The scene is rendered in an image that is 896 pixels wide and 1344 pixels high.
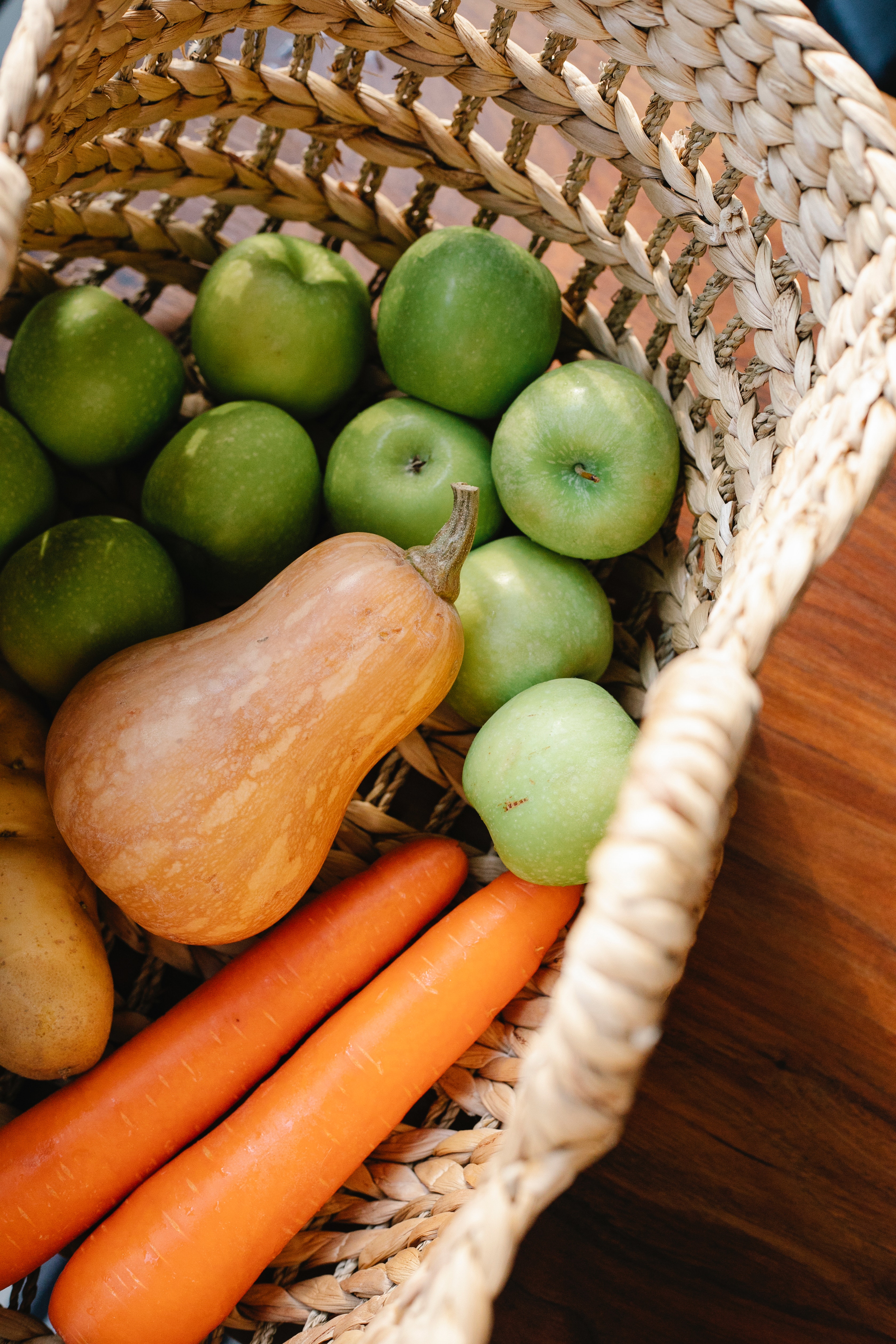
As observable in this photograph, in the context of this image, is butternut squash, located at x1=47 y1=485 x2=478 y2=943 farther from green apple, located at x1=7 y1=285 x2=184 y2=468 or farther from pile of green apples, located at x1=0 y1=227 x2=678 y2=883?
green apple, located at x1=7 y1=285 x2=184 y2=468

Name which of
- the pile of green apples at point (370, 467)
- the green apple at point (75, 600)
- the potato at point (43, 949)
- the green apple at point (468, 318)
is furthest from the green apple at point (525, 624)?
the potato at point (43, 949)

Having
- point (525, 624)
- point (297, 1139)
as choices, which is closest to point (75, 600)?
point (525, 624)

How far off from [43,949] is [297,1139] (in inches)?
10.5

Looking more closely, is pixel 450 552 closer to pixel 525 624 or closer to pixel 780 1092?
pixel 525 624

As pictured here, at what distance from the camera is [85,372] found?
0.80m

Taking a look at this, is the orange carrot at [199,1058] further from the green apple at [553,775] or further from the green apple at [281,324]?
the green apple at [281,324]

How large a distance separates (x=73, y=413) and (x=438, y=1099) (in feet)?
2.38

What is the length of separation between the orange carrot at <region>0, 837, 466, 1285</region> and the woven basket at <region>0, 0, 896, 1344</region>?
0.06 meters

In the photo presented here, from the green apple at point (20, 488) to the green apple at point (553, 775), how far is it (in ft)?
1.56

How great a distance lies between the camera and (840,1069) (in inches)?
31.3

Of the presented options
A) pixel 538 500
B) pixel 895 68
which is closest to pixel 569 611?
pixel 538 500

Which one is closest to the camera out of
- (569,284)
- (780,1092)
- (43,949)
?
(43,949)

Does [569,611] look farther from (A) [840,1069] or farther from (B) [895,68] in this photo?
(B) [895,68]

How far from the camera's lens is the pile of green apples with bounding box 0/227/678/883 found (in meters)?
0.77
